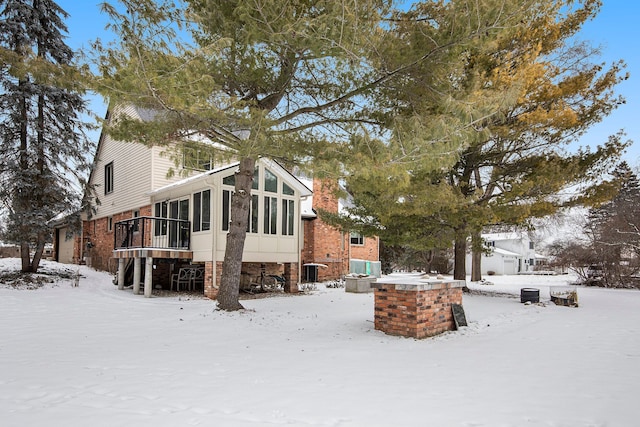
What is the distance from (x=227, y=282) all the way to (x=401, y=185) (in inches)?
164

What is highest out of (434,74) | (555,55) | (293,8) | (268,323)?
(555,55)

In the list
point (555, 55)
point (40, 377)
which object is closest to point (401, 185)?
point (40, 377)

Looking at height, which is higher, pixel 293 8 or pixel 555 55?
pixel 555 55

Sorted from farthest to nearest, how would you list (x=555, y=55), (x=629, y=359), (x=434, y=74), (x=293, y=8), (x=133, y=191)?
(x=133, y=191) → (x=555, y=55) → (x=434, y=74) → (x=293, y=8) → (x=629, y=359)

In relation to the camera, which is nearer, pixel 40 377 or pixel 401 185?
pixel 40 377

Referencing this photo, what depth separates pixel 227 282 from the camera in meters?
8.78

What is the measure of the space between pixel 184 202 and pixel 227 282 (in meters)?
5.26

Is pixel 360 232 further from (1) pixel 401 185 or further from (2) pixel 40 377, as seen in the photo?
(2) pixel 40 377

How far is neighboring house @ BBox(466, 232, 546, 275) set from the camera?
33625mm

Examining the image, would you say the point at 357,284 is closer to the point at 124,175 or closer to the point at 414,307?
the point at 414,307

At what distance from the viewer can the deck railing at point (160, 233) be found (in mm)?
12469

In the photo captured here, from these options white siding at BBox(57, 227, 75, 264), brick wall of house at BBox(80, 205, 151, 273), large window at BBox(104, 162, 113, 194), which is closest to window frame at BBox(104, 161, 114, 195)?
large window at BBox(104, 162, 113, 194)

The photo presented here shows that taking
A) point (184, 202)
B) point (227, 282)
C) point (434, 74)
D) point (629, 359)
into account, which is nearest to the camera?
point (629, 359)

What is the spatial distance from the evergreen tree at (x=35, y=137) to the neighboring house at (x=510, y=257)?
28.1m
